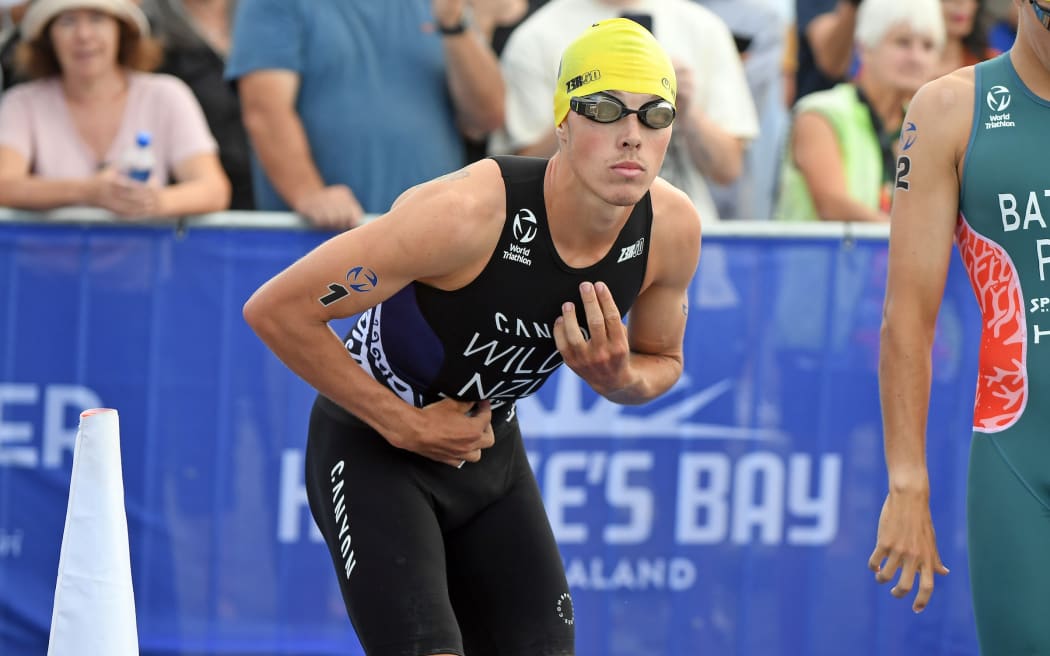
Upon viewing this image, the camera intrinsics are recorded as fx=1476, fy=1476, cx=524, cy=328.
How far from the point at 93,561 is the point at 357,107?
2.76m

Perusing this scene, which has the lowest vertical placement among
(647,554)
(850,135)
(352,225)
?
(647,554)

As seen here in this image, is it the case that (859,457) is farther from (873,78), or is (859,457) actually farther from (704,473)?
(873,78)

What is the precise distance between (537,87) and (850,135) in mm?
1390

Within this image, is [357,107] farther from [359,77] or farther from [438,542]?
[438,542]

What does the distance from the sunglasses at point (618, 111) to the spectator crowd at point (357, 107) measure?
2.20 meters

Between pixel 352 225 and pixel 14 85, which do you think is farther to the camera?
pixel 14 85

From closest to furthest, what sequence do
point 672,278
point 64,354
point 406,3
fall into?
point 672,278
point 64,354
point 406,3

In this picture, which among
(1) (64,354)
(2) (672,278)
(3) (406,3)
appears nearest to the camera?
(2) (672,278)

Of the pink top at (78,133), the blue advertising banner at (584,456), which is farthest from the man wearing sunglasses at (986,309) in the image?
the pink top at (78,133)

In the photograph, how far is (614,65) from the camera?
152 inches

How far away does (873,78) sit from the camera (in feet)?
21.6

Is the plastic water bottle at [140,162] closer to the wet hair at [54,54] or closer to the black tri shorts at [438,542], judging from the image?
the wet hair at [54,54]

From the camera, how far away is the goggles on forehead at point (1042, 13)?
3350 mm

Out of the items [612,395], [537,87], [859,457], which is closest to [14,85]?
[537,87]
